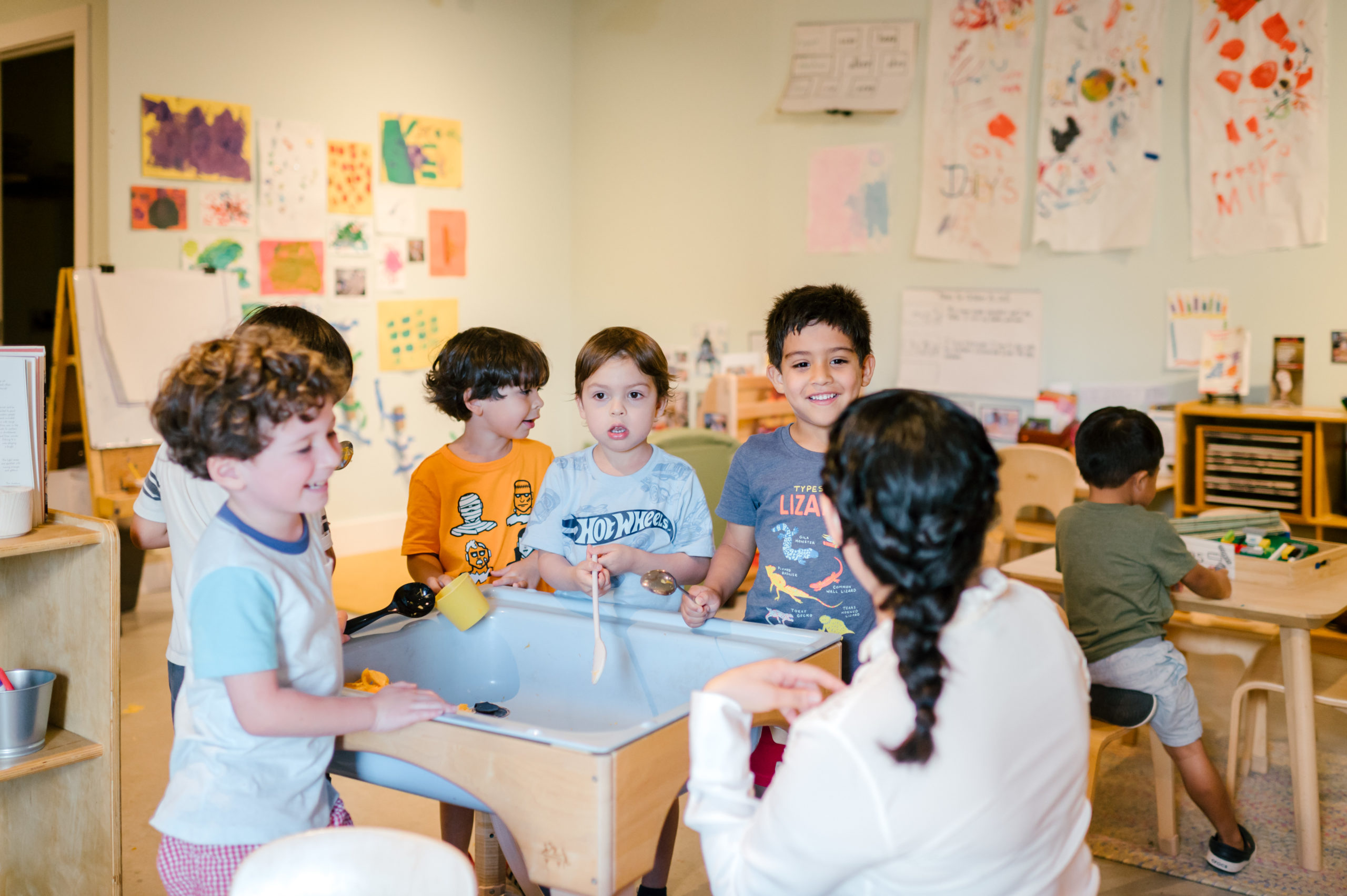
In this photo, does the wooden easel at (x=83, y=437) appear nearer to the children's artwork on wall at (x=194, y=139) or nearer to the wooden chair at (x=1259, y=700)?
the children's artwork on wall at (x=194, y=139)

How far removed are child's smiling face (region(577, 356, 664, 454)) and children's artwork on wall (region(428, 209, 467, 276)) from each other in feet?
12.5

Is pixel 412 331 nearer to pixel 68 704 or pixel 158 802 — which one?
pixel 158 802

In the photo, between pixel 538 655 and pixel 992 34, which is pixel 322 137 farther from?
pixel 538 655

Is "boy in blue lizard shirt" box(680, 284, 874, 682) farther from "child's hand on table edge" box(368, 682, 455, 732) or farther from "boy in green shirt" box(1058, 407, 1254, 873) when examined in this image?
"boy in green shirt" box(1058, 407, 1254, 873)

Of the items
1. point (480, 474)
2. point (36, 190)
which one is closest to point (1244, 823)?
point (480, 474)

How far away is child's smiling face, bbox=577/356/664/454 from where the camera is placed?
6.07ft

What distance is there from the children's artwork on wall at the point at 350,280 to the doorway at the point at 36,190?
1.99 meters

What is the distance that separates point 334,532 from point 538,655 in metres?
3.81

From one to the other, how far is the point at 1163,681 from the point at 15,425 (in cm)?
217

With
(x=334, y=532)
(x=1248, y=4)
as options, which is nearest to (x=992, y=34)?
(x=1248, y=4)

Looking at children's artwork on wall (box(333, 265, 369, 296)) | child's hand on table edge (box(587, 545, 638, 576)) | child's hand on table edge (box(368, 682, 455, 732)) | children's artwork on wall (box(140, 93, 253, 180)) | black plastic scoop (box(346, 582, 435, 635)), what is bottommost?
Answer: child's hand on table edge (box(368, 682, 455, 732))

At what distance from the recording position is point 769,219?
17.4 ft

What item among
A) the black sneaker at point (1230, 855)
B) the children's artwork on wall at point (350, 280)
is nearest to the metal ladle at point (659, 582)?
the black sneaker at point (1230, 855)

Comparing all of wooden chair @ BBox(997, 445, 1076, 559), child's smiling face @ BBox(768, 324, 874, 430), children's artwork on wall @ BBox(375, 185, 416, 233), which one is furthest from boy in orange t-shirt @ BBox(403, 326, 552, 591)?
children's artwork on wall @ BBox(375, 185, 416, 233)
